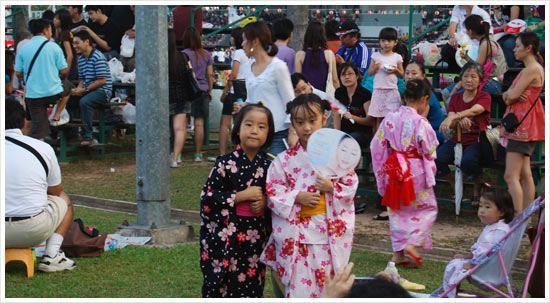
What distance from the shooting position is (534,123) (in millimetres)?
9070

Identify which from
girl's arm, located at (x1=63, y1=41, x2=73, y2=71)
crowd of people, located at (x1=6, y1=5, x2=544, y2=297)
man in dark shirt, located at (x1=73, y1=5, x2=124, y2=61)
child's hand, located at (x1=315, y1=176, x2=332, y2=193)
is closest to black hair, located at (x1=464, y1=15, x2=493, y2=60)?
crowd of people, located at (x1=6, y1=5, x2=544, y2=297)

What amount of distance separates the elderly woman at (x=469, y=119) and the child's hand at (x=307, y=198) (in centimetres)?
396

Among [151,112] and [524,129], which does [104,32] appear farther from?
[524,129]

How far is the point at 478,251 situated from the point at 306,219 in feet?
3.79

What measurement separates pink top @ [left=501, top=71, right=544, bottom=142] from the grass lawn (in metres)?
1.64

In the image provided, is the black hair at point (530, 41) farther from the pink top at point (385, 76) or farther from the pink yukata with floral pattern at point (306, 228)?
the pink yukata with floral pattern at point (306, 228)

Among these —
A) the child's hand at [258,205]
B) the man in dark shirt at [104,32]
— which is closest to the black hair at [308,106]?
the child's hand at [258,205]

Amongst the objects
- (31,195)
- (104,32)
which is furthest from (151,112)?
(104,32)

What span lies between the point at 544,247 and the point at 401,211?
2.01m

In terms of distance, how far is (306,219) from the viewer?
5.81 m

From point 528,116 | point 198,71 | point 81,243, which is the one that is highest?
point 198,71

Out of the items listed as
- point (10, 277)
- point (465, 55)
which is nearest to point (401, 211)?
point (10, 277)

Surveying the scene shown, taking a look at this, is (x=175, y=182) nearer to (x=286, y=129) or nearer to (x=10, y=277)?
(x=286, y=129)

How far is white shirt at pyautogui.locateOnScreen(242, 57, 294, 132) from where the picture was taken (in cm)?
837
